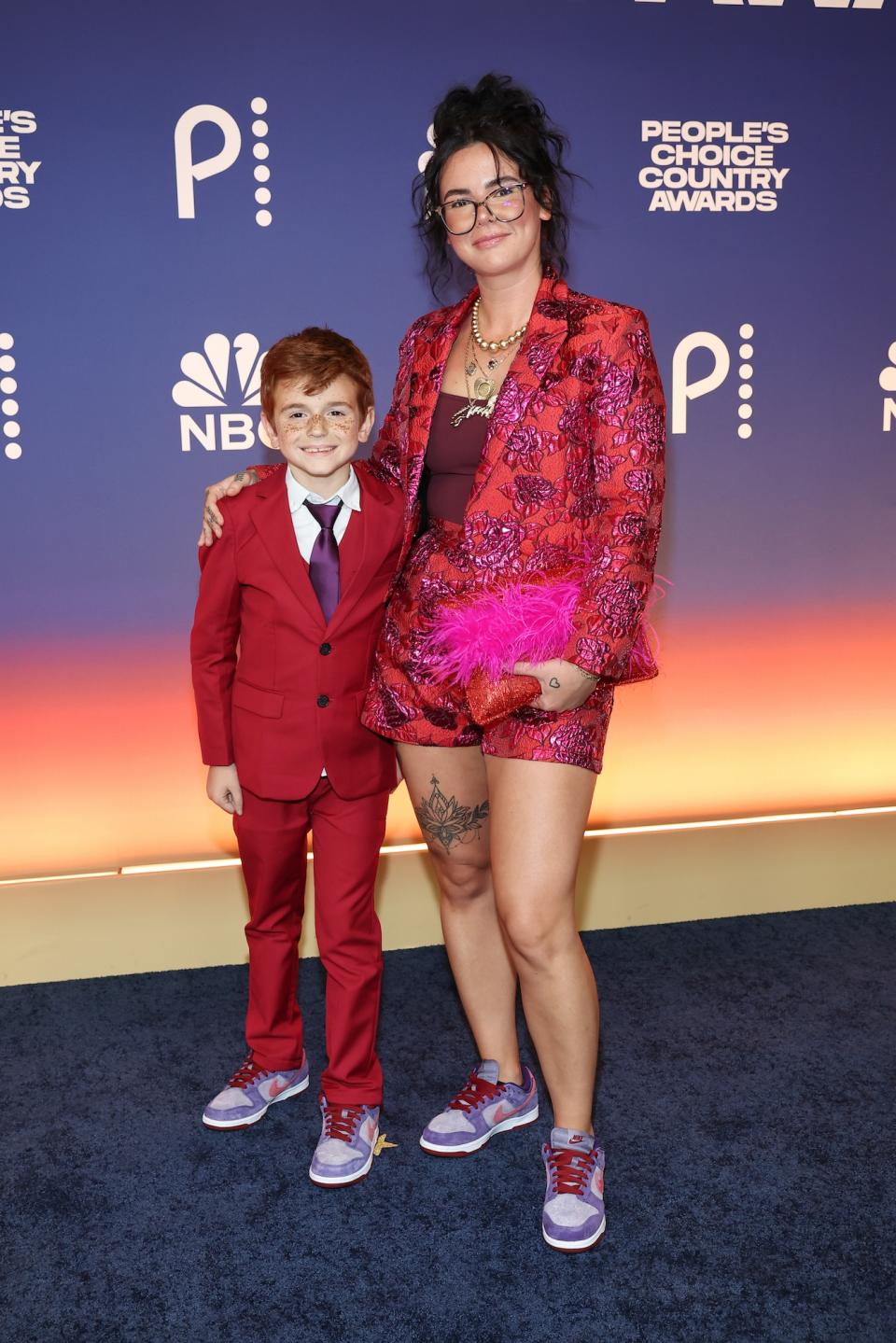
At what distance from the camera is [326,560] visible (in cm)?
218

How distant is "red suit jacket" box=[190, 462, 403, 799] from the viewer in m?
2.16

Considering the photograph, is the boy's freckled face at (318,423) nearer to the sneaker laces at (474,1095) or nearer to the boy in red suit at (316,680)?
the boy in red suit at (316,680)

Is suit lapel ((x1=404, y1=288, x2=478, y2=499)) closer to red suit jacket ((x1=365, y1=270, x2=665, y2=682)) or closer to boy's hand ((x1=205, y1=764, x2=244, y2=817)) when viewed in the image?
red suit jacket ((x1=365, y1=270, x2=665, y2=682))

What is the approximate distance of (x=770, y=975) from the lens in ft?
9.86

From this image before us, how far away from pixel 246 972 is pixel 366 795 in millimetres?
1032

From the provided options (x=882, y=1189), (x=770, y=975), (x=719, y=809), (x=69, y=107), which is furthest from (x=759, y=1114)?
(x=69, y=107)

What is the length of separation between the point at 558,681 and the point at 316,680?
0.48 metres

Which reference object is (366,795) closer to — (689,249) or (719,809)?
(719,809)

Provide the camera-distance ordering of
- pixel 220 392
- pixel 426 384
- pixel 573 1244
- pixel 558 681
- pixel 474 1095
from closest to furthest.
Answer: pixel 558 681 → pixel 573 1244 → pixel 426 384 → pixel 474 1095 → pixel 220 392

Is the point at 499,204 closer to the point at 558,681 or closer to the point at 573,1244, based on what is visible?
the point at 558,681

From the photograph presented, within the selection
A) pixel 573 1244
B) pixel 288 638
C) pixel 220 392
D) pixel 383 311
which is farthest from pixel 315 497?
pixel 573 1244

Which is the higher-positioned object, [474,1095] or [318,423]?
[318,423]

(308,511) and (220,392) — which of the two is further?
(220,392)

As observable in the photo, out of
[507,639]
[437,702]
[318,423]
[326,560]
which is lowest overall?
[437,702]
